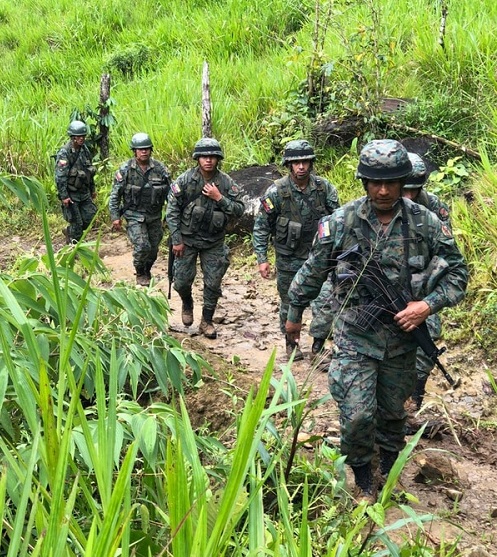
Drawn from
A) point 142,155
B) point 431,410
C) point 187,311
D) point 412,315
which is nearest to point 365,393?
point 412,315

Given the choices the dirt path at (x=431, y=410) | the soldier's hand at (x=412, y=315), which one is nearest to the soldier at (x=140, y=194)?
the dirt path at (x=431, y=410)

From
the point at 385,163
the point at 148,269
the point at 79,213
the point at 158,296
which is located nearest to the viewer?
the point at 385,163

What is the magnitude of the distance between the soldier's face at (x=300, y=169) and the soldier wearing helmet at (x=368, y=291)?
2.28 meters

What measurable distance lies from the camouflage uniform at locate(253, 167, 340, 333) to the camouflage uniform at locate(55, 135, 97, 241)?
3.89 meters

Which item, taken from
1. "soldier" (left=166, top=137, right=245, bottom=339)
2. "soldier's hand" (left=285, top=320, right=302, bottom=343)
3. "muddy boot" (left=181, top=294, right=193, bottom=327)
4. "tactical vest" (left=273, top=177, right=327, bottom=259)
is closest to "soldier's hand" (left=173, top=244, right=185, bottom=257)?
"soldier" (left=166, top=137, right=245, bottom=339)

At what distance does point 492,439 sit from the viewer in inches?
190

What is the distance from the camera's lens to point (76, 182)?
9445mm

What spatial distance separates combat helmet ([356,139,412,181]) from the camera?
355cm

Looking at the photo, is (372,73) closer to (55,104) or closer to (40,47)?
(55,104)

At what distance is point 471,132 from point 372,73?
169 cm

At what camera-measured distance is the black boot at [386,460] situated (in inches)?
162

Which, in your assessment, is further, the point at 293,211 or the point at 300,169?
the point at 293,211

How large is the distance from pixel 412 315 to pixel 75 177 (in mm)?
6650

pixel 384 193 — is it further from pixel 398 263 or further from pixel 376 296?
pixel 376 296
